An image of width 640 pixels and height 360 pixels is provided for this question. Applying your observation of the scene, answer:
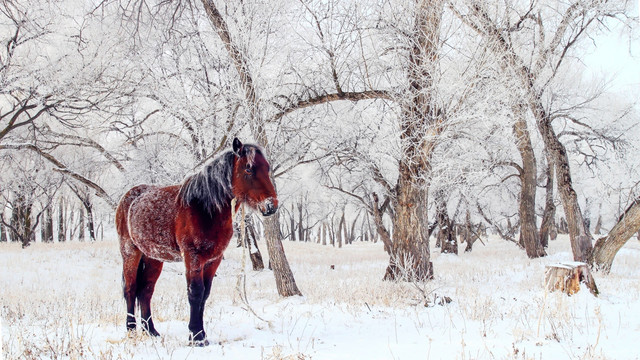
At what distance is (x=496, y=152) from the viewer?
13.8 metres

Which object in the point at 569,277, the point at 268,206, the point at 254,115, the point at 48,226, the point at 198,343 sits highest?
the point at 254,115

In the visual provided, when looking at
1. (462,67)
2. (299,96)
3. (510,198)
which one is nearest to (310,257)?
(510,198)

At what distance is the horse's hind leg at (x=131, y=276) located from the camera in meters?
3.99

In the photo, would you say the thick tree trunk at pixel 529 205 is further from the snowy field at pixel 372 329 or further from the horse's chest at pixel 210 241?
the horse's chest at pixel 210 241

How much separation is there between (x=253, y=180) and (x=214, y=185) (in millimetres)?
378

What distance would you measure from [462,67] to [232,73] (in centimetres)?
424

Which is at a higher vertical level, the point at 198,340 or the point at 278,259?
the point at 278,259

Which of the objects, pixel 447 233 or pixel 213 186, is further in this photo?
pixel 447 233

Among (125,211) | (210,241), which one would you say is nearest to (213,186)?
A: (210,241)

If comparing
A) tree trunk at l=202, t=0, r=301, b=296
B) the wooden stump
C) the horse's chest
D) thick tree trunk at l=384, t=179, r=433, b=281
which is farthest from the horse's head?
thick tree trunk at l=384, t=179, r=433, b=281

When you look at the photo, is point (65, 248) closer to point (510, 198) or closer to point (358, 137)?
point (358, 137)

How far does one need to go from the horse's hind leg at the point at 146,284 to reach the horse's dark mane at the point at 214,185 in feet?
3.49

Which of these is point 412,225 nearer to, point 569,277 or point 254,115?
point 569,277

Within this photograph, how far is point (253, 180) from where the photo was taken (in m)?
3.20
